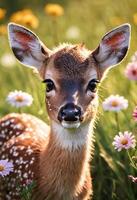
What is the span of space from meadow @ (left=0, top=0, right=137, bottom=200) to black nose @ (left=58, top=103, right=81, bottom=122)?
83cm

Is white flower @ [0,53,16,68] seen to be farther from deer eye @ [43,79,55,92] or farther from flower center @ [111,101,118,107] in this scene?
deer eye @ [43,79,55,92]

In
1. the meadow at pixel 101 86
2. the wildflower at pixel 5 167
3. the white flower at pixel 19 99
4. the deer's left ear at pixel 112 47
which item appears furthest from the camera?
the white flower at pixel 19 99

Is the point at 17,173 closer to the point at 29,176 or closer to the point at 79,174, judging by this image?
the point at 29,176

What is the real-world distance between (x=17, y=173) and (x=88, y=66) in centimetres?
112

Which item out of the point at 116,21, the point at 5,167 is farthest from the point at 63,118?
the point at 116,21

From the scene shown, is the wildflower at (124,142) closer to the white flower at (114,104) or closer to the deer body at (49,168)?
the deer body at (49,168)

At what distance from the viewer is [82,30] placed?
37.6 feet

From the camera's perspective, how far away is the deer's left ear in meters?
6.28

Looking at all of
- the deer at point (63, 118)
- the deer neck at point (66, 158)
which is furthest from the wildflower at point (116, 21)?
the deer neck at point (66, 158)

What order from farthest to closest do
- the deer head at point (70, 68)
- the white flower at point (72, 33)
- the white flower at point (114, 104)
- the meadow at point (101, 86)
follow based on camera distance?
the white flower at point (72, 33) → the meadow at point (101, 86) → the white flower at point (114, 104) → the deer head at point (70, 68)

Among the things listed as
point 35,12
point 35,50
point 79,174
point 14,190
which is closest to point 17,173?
point 14,190

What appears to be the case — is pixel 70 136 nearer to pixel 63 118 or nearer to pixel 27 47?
pixel 63 118

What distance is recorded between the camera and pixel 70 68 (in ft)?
19.3

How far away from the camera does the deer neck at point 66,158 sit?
237 inches
